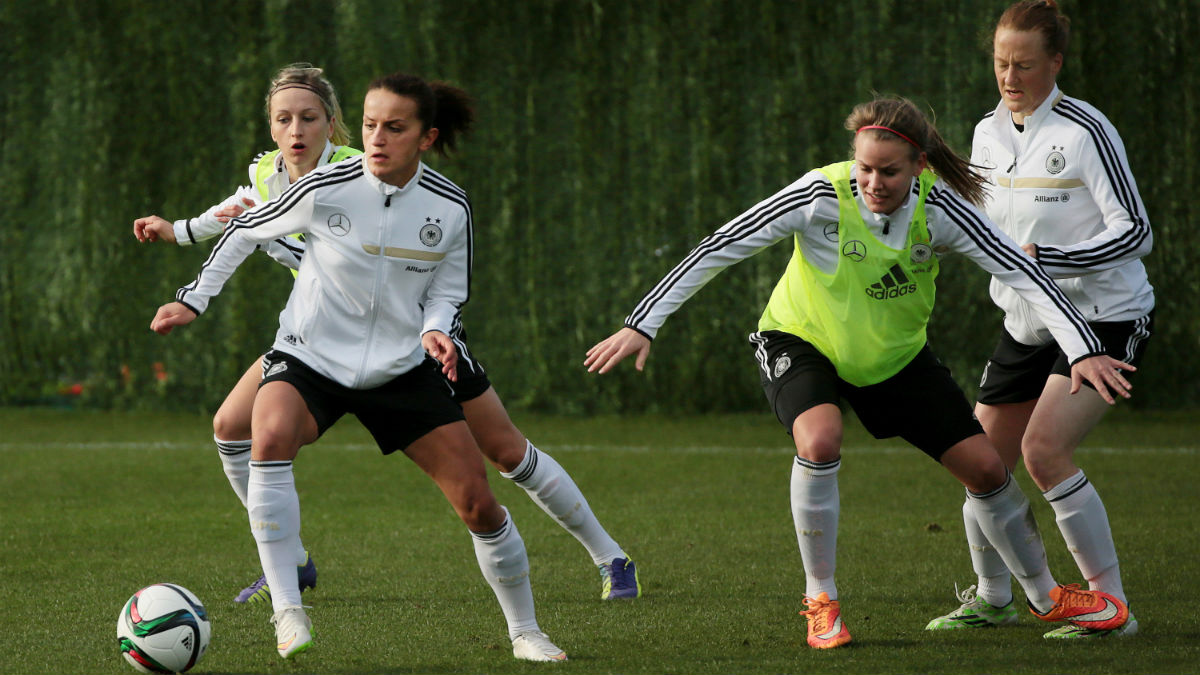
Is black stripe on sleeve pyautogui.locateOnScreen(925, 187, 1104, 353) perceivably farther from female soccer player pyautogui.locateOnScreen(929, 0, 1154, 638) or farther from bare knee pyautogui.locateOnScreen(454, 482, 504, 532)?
bare knee pyautogui.locateOnScreen(454, 482, 504, 532)

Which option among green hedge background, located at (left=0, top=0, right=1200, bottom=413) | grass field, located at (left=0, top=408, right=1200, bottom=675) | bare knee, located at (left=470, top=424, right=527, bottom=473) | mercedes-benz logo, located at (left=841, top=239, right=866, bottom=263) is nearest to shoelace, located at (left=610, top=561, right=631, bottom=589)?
grass field, located at (left=0, top=408, right=1200, bottom=675)

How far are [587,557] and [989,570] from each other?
1.93 metres

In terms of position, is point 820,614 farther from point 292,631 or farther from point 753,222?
point 292,631

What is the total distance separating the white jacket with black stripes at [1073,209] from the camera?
4.55m

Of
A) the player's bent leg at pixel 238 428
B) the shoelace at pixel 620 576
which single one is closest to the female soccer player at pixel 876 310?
the shoelace at pixel 620 576

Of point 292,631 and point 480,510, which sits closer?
point 292,631

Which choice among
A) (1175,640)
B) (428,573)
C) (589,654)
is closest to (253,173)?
(428,573)

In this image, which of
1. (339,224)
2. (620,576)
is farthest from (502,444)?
(339,224)

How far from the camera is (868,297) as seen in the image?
14.4ft

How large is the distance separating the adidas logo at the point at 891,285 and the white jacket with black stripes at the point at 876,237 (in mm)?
90

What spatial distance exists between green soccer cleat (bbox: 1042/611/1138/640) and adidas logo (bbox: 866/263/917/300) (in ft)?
4.06

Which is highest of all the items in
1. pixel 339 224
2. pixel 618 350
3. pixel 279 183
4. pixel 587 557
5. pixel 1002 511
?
pixel 279 183

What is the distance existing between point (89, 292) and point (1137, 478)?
→ 7803mm

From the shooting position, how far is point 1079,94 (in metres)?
10.0
